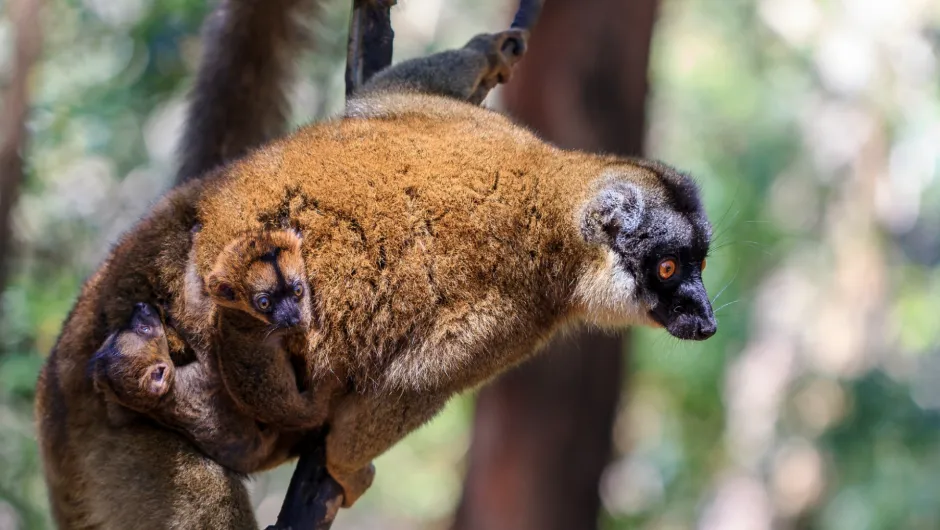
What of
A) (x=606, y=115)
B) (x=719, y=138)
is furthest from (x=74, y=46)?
(x=719, y=138)

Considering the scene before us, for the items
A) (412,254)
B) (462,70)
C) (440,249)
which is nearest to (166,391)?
(412,254)

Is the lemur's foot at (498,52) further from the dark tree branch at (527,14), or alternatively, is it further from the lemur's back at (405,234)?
the lemur's back at (405,234)

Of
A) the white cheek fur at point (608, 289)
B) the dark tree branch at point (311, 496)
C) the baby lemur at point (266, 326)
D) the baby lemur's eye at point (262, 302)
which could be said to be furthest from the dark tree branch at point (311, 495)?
the white cheek fur at point (608, 289)

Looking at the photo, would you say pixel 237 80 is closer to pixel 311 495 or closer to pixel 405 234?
pixel 405 234

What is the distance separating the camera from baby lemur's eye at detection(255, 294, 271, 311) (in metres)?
3.59

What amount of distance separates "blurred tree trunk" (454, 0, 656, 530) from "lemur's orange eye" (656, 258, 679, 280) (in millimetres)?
5265

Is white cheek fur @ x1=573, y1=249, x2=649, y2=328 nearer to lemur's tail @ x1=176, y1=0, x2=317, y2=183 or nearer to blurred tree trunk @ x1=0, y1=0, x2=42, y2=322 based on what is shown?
lemur's tail @ x1=176, y1=0, x2=317, y2=183

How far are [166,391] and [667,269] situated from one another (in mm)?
2226

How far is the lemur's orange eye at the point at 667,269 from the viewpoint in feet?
13.8

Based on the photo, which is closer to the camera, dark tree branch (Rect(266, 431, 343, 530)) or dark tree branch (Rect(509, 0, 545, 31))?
dark tree branch (Rect(266, 431, 343, 530))

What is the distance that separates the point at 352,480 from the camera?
434cm

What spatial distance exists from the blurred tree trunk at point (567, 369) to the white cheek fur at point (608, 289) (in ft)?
17.1

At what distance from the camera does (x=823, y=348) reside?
56.7ft

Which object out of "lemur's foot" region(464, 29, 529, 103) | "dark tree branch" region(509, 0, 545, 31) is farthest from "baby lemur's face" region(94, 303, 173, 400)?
"dark tree branch" region(509, 0, 545, 31)
